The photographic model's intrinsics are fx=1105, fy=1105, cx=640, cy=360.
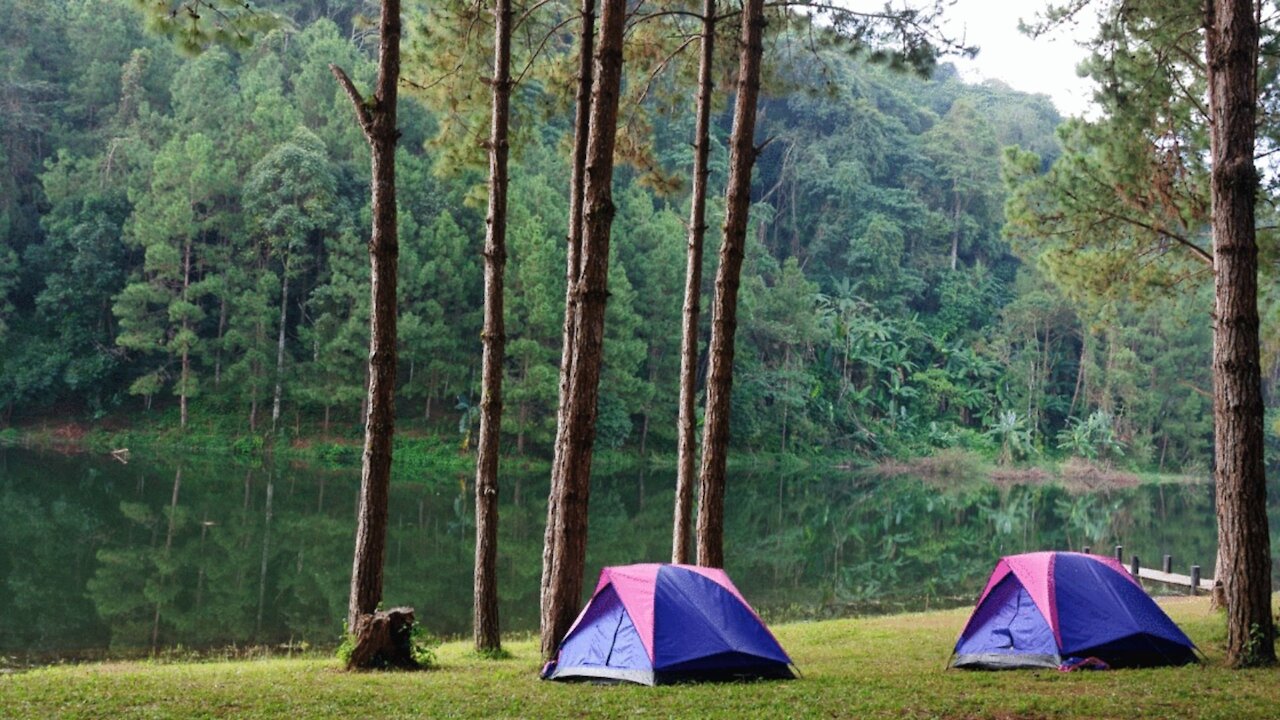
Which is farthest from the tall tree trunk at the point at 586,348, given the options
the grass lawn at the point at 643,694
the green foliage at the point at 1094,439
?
the green foliage at the point at 1094,439

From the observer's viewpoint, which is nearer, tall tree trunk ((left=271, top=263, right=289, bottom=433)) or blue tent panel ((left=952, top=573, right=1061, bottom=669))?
blue tent panel ((left=952, top=573, right=1061, bottom=669))

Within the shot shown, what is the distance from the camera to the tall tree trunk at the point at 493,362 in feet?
29.3

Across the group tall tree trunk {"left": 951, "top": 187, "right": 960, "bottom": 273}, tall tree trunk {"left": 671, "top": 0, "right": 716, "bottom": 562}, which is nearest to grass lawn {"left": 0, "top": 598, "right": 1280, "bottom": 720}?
tall tree trunk {"left": 671, "top": 0, "right": 716, "bottom": 562}

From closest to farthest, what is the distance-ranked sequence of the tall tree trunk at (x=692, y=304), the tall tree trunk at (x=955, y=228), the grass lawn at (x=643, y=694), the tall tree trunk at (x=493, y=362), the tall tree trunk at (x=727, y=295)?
1. the grass lawn at (x=643, y=694)
2. the tall tree trunk at (x=493, y=362)
3. the tall tree trunk at (x=727, y=295)
4. the tall tree trunk at (x=692, y=304)
5. the tall tree trunk at (x=955, y=228)

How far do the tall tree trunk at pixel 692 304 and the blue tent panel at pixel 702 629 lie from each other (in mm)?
2257

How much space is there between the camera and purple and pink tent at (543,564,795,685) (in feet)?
23.5

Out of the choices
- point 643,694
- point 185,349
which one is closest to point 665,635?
point 643,694

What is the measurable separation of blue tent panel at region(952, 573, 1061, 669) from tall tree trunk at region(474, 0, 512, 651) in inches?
147

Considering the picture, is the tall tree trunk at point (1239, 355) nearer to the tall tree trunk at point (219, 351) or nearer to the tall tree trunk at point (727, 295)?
the tall tree trunk at point (727, 295)

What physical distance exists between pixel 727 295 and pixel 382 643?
13.2 feet

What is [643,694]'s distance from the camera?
6574 mm

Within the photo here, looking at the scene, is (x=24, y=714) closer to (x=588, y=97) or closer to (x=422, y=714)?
(x=422, y=714)

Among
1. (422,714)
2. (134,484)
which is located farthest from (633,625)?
(134,484)

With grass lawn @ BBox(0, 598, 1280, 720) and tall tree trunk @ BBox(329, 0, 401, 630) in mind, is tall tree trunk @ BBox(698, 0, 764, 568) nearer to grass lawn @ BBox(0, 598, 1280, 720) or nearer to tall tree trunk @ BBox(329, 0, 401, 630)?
grass lawn @ BBox(0, 598, 1280, 720)
